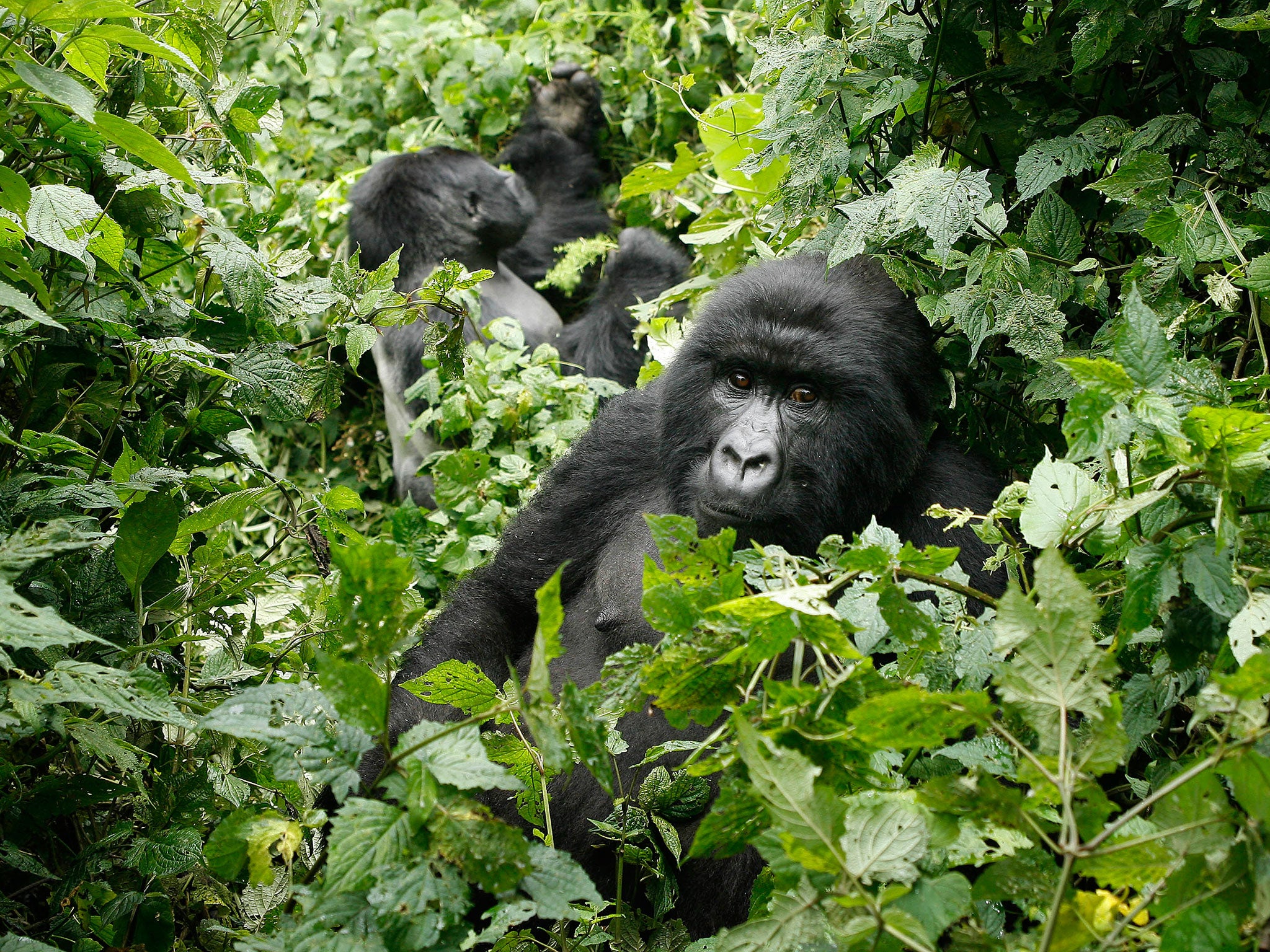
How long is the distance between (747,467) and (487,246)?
147 inches

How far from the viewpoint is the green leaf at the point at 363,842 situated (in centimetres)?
126

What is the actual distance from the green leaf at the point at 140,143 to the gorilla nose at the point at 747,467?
1.29 m

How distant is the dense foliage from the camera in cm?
127

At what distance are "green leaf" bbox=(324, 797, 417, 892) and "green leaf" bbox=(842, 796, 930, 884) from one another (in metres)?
0.53

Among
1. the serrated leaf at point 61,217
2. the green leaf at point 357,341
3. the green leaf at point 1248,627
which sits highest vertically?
the serrated leaf at point 61,217

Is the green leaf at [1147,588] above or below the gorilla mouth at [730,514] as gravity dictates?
above

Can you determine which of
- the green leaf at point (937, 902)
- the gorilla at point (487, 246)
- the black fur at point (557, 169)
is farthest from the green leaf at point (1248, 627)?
the black fur at point (557, 169)

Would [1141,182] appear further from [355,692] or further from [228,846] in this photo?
[228,846]

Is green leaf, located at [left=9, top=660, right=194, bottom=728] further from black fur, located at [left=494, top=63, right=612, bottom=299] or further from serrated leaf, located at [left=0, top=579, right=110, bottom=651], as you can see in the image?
black fur, located at [left=494, top=63, right=612, bottom=299]

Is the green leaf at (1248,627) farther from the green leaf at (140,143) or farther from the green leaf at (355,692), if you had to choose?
the green leaf at (140,143)

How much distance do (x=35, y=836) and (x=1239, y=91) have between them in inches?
118

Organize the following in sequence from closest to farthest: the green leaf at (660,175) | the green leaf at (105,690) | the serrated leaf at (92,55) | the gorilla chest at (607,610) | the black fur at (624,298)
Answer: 1. the green leaf at (105,690)
2. the serrated leaf at (92,55)
3. the gorilla chest at (607,610)
4. the green leaf at (660,175)
5. the black fur at (624,298)

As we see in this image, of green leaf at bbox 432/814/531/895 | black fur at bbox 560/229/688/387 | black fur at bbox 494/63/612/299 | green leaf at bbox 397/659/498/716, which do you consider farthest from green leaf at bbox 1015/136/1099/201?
black fur at bbox 494/63/612/299

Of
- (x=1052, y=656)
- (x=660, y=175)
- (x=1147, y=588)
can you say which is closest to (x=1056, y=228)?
(x=1147, y=588)
